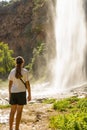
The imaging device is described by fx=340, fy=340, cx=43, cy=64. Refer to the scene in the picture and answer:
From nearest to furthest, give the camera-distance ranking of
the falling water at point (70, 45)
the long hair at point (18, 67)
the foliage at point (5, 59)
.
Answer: the long hair at point (18, 67) → the falling water at point (70, 45) → the foliage at point (5, 59)

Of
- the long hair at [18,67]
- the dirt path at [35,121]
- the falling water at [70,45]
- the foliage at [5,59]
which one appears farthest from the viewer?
the foliage at [5,59]

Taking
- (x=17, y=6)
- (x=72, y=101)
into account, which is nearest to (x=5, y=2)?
(x=17, y=6)

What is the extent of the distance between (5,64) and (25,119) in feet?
142

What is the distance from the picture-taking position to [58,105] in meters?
13.1

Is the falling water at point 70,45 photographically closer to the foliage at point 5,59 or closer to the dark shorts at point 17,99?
the foliage at point 5,59

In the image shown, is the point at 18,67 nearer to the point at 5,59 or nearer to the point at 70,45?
the point at 70,45

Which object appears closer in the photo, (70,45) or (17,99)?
(17,99)

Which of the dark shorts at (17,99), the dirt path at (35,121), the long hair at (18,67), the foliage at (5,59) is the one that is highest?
the long hair at (18,67)

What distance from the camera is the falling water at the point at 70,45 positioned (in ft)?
116

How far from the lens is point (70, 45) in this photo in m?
39.9

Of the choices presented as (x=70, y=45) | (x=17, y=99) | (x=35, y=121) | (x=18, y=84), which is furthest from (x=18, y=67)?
(x=70, y=45)

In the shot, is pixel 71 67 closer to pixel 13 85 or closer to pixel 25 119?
pixel 25 119

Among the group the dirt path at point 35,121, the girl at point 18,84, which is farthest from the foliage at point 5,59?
the girl at point 18,84

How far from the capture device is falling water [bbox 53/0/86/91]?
35.4 meters
